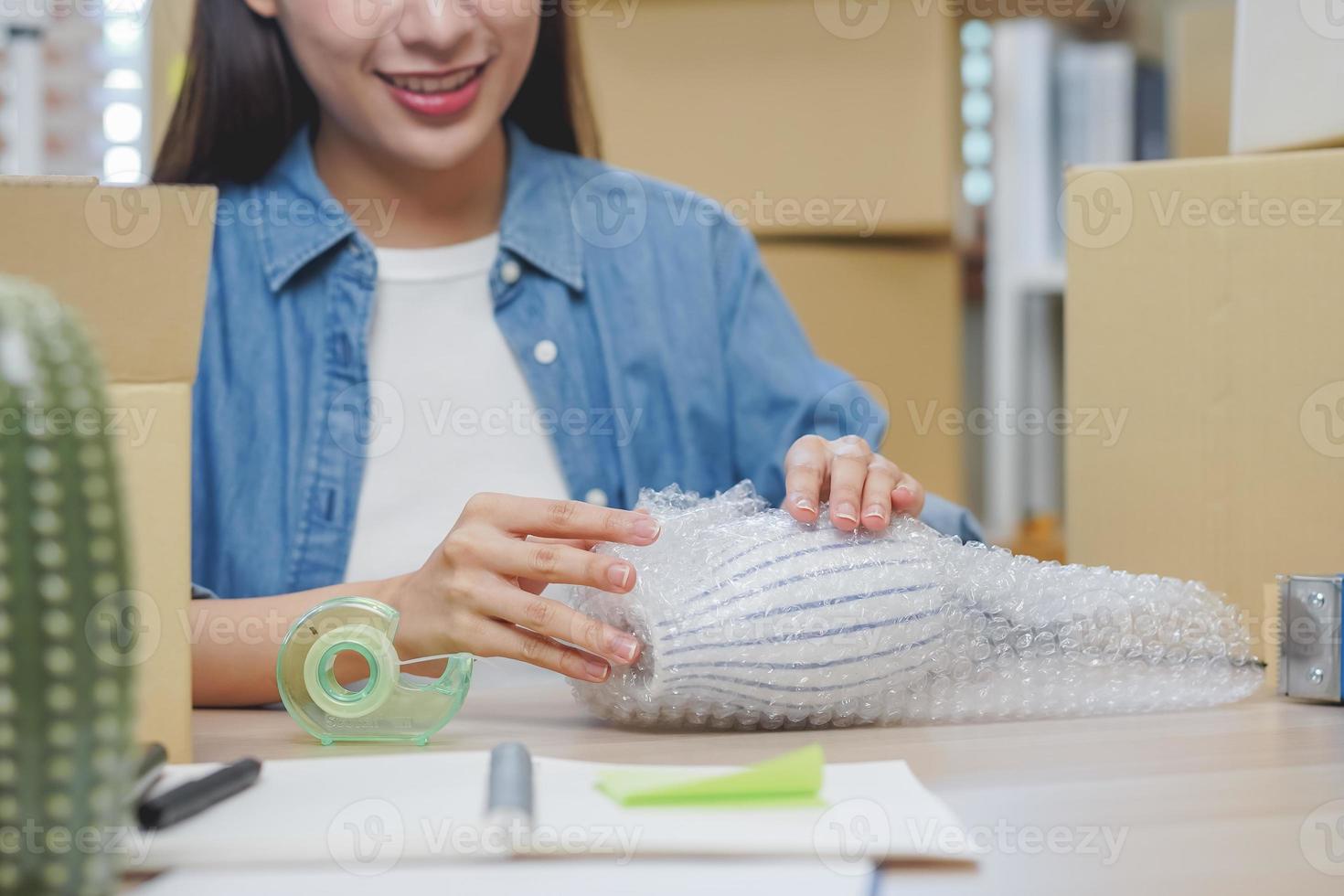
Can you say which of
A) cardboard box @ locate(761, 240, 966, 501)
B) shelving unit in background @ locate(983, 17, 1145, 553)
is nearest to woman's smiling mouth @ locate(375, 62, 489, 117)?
cardboard box @ locate(761, 240, 966, 501)

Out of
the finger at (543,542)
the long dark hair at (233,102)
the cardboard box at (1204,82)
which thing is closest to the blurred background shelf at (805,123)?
the cardboard box at (1204,82)

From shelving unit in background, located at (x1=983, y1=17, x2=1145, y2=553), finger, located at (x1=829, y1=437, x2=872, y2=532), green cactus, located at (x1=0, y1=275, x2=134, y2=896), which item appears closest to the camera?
green cactus, located at (x1=0, y1=275, x2=134, y2=896)

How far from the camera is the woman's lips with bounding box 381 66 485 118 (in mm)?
1030

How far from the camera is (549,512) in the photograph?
647 mm

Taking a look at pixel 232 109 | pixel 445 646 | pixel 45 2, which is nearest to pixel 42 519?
pixel 445 646

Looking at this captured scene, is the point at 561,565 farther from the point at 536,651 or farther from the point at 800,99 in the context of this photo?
the point at 800,99

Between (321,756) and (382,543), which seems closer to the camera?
(321,756)

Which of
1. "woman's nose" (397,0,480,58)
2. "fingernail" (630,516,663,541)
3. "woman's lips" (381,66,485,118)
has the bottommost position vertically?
"fingernail" (630,516,663,541)

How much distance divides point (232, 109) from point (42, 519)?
871 mm

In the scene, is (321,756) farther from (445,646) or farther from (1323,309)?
(1323,309)

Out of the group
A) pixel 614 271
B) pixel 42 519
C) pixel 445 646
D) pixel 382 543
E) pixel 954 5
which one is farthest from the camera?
pixel 954 5

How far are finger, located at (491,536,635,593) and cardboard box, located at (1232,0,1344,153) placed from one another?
54 centimetres

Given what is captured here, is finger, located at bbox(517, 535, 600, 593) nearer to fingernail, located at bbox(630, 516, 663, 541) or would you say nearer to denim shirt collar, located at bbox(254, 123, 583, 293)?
fingernail, located at bbox(630, 516, 663, 541)

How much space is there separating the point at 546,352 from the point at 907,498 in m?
0.46
